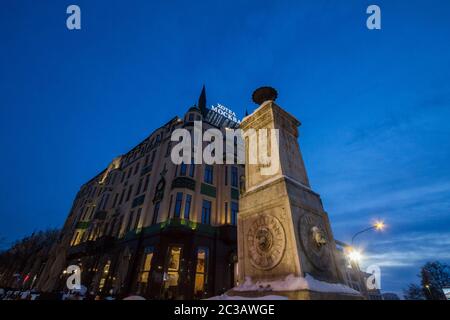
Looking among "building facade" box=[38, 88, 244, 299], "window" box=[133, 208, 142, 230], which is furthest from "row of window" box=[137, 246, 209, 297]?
"window" box=[133, 208, 142, 230]

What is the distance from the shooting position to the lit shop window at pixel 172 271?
18.0 metres

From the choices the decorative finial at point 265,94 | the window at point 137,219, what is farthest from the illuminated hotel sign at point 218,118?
the decorative finial at point 265,94

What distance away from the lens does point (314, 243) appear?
516 centimetres

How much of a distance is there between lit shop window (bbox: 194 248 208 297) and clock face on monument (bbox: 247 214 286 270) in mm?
14996

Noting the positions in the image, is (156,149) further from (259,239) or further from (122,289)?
(259,239)

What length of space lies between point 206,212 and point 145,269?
7.29 meters

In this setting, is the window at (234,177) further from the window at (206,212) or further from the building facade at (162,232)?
the window at (206,212)

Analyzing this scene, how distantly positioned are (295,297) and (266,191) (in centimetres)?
259

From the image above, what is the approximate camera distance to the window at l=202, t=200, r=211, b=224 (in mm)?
21406

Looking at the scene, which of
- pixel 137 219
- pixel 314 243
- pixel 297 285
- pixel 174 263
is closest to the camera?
pixel 297 285

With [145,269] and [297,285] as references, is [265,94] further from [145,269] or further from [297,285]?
[145,269]

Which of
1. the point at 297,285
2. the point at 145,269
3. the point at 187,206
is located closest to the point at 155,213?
the point at 187,206

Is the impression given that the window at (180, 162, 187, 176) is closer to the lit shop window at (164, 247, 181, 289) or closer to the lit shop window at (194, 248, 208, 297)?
the lit shop window at (164, 247, 181, 289)
